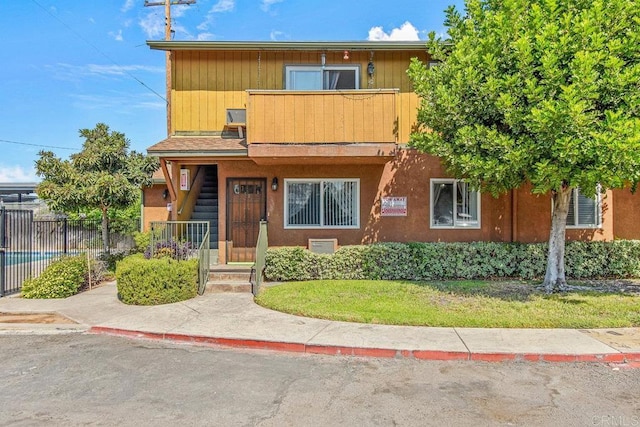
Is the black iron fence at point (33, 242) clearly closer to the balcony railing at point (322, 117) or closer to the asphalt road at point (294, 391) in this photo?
the asphalt road at point (294, 391)

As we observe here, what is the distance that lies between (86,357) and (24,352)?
110 cm

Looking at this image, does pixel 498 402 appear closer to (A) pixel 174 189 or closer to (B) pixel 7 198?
(A) pixel 174 189

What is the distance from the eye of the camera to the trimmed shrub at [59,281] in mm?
9602

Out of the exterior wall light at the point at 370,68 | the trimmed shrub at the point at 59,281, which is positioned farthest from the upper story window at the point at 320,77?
the trimmed shrub at the point at 59,281

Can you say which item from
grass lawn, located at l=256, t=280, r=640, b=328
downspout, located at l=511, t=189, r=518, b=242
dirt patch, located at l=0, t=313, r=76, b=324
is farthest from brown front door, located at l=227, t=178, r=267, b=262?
downspout, located at l=511, t=189, r=518, b=242

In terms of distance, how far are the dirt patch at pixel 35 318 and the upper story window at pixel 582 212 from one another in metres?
12.7

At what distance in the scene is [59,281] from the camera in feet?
32.1

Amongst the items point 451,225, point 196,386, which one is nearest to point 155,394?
point 196,386

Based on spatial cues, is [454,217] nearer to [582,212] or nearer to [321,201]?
[582,212]

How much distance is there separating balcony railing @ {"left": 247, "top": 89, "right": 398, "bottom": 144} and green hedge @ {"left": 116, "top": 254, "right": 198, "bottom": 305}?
143 inches

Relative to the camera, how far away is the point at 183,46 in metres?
12.1

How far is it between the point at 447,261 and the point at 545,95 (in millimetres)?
Result: 4747

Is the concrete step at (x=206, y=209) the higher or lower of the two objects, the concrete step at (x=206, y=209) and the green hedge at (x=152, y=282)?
the higher

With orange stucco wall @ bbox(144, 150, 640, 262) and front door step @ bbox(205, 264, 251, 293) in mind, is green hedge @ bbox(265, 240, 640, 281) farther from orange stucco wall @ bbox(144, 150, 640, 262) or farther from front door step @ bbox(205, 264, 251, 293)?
orange stucco wall @ bbox(144, 150, 640, 262)
